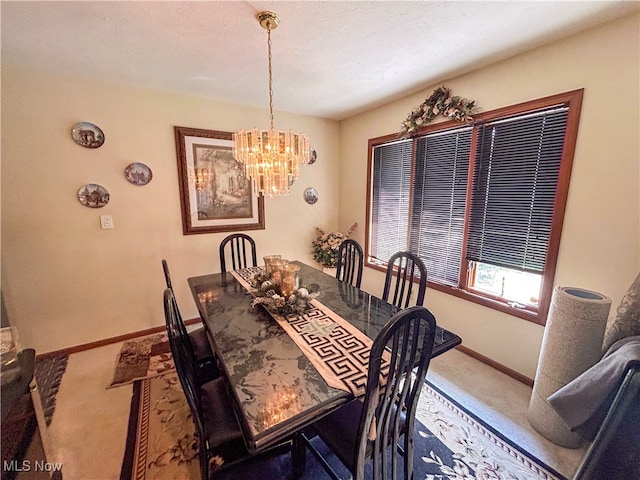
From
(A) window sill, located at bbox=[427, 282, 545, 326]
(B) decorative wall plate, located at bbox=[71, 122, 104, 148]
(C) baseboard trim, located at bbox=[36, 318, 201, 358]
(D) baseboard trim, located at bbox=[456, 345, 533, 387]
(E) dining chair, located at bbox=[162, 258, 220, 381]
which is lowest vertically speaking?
(C) baseboard trim, located at bbox=[36, 318, 201, 358]

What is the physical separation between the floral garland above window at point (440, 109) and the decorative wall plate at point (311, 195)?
1382mm

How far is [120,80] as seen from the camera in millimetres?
2316

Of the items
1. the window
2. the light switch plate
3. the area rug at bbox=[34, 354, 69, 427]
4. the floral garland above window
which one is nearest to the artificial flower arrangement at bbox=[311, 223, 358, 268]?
the window

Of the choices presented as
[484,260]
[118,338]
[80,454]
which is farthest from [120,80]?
[484,260]

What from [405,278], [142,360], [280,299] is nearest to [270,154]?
[280,299]

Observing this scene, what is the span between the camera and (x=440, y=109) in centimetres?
238

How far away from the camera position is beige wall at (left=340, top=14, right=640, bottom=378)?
4.97 feet

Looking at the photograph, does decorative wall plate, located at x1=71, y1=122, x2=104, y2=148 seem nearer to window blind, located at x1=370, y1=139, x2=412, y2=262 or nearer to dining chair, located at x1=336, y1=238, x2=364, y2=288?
dining chair, located at x1=336, y1=238, x2=364, y2=288

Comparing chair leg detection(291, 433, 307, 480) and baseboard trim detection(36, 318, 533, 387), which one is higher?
chair leg detection(291, 433, 307, 480)

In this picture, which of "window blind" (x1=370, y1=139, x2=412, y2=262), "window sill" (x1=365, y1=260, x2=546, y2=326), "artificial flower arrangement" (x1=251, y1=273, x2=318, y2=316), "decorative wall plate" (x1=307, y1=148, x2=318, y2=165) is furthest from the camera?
"decorative wall plate" (x1=307, y1=148, x2=318, y2=165)

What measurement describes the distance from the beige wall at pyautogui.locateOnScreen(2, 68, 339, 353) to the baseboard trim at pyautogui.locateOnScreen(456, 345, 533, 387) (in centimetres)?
276

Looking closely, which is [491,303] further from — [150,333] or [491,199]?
[150,333]

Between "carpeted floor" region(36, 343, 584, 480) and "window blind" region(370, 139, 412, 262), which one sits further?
"window blind" region(370, 139, 412, 262)

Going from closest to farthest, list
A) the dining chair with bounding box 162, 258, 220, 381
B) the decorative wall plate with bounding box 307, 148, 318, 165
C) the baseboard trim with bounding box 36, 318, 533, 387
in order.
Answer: the dining chair with bounding box 162, 258, 220, 381
the baseboard trim with bounding box 36, 318, 533, 387
the decorative wall plate with bounding box 307, 148, 318, 165
